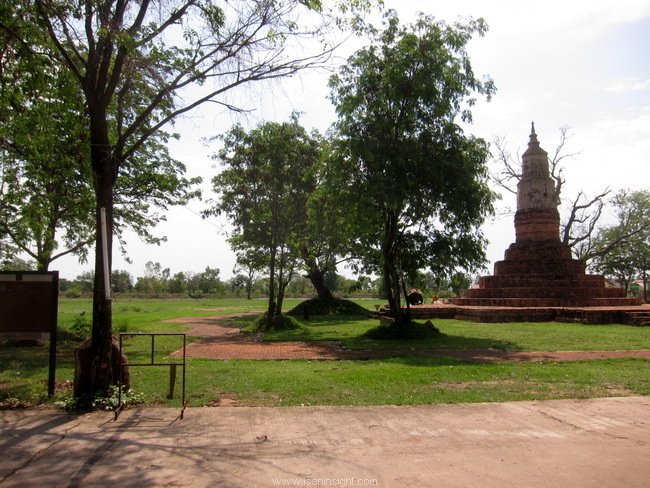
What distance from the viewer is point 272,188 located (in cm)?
2030

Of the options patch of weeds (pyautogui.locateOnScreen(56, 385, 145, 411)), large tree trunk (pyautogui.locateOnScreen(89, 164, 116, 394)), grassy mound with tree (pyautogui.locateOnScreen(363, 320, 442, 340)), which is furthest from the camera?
grassy mound with tree (pyautogui.locateOnScreen(363, 320, 442, 340))

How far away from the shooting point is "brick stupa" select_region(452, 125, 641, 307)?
23594mm

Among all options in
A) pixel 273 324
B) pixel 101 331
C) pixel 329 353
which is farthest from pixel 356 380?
pixel 273 324

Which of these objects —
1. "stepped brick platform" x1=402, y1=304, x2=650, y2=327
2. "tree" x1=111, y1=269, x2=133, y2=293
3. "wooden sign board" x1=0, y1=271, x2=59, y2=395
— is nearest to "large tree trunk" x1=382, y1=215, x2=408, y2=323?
"stepped brick platform" x1=402, y1=304, x2=650, y2=327

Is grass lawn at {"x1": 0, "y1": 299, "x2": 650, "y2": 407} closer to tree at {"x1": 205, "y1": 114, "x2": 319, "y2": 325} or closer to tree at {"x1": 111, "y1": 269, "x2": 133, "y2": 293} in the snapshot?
tree at {"x1": 205, "y1": 114, "x2": 319, "y2": 325}

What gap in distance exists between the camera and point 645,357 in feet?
34.5

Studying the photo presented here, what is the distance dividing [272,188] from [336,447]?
16.3m

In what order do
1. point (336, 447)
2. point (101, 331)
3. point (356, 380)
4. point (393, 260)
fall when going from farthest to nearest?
1. point (393, 260)
2. point (356, 380)
3. point (101, 331)
4. point (336, 447)

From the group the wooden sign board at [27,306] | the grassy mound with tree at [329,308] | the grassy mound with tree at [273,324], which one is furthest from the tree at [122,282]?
the wooden sign board at [27,306]

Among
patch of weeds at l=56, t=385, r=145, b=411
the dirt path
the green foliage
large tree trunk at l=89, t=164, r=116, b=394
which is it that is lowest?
the dirt path

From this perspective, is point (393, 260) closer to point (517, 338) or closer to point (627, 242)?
point (517, 338)

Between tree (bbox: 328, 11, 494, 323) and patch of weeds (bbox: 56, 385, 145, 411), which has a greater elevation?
tree (bbox: 328, 11, 494, 323)

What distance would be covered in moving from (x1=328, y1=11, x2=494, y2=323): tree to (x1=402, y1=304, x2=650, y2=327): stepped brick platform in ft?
20.6

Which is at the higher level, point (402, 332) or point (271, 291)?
point (271, 291)
